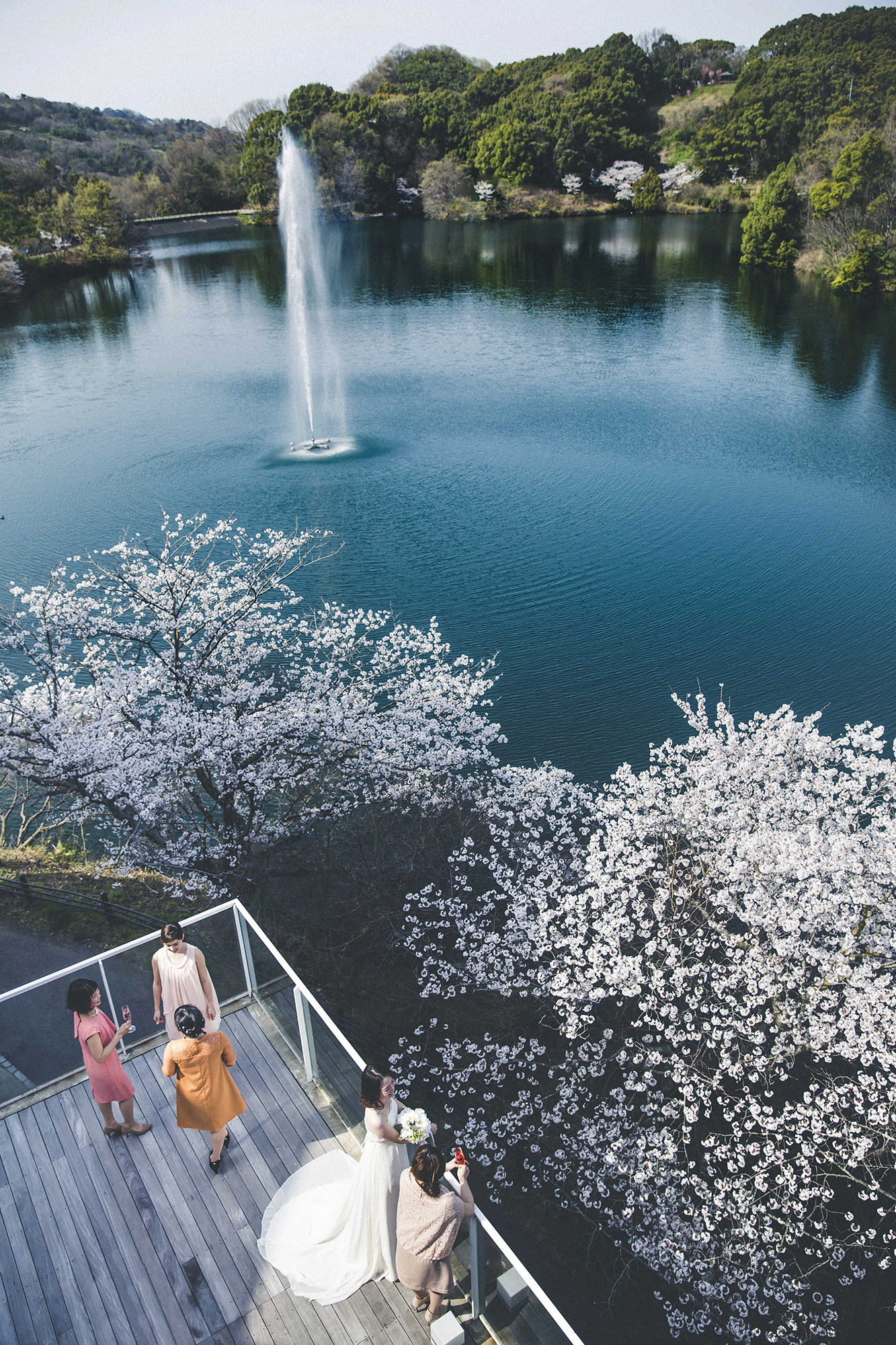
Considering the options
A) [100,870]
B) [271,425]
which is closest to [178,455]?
[271,425]

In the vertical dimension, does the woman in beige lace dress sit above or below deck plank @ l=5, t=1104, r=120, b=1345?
above

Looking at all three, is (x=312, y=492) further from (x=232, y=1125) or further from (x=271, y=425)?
(x=232, y=1125)

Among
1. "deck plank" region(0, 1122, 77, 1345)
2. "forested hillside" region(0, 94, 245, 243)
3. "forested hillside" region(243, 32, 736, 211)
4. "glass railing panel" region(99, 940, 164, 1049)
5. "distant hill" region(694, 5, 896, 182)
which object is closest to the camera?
"deck plank" region(0, 1122, 77, 1345)

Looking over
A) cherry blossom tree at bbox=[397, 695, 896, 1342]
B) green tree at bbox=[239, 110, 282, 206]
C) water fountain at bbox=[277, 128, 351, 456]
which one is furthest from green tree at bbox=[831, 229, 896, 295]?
green tree at bbox=[239, 110, 282, 206]

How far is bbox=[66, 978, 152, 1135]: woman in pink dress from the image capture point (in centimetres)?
537

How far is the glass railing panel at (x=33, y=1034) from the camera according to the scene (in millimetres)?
6277

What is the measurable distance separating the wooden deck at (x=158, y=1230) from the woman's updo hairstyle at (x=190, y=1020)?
1.21m

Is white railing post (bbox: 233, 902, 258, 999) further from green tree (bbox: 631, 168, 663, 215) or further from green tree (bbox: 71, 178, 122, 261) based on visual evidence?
green tree (bbox: 631, 168, 663, 215)

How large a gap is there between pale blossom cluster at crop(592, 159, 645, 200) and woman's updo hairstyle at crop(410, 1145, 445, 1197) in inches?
3503

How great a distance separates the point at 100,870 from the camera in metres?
12.1

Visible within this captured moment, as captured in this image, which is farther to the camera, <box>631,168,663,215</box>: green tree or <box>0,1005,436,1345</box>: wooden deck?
<box>631,168,663,215</box>: green tree

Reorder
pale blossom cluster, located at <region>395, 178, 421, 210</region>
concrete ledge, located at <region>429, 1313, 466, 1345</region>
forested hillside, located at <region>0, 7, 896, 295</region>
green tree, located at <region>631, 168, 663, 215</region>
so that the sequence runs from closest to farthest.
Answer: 1. concrete ledge, located at <region>429, 1313, 466, 1345</region>
2. forested hillside, located at <region>0, 7, 896, 295</region>
3. green tree, located at <region>631, 168, 663, 215</region>
4. pale blossom cluster, located at <region>395, 178, 421, 210</region>

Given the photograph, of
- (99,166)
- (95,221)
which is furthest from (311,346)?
(99,166)

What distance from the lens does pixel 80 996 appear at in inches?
211
